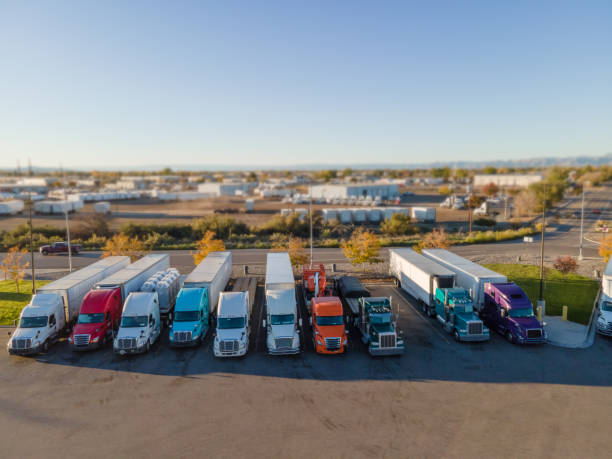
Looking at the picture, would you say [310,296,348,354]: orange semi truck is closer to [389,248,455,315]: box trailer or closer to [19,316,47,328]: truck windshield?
[389,248,455,315]: box trailer

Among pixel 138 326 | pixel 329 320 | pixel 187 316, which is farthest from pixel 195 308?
pixel 329 320

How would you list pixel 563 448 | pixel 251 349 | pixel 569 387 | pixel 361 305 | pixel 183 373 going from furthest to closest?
pixel 361 305, pixel 251 349, pixel 183 373, pixel 569 387, pixel 563 448

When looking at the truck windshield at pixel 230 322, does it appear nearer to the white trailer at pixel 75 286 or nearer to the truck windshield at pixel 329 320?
the truck windshield at pixel 329 320

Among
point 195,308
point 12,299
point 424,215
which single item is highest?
point 195,308

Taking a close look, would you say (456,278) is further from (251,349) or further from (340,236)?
(340,236)

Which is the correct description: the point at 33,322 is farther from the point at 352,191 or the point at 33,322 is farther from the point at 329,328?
the point at 352,191

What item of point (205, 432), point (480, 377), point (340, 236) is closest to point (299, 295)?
point (480, 377)

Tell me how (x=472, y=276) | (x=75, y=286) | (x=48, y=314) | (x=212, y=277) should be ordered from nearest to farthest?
1. (x=48, y=314)
2. (x=75, y=286)
3. (x=472, y=276)
4. (x=212, y=277)

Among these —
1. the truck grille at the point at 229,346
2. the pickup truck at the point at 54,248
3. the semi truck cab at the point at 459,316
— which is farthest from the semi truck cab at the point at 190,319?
the pickup truck at the point at 54,248
